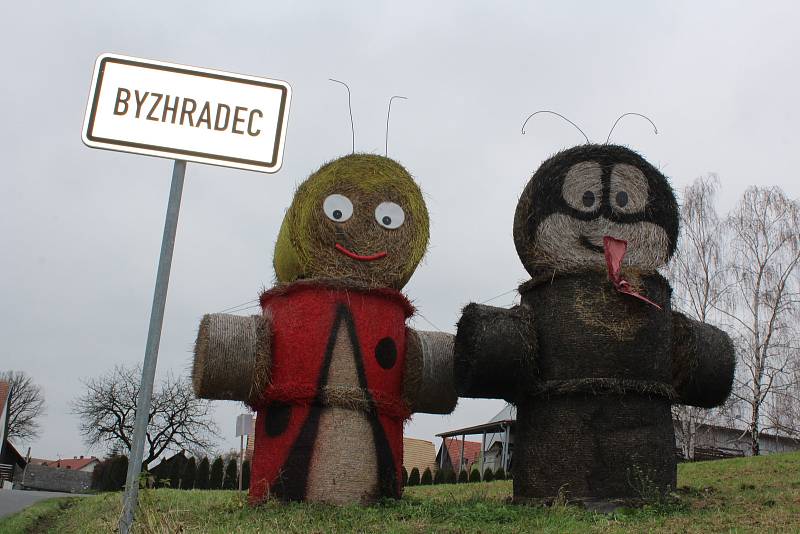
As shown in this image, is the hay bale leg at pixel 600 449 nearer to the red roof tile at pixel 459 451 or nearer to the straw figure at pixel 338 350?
the straw figure at pixel 338 350

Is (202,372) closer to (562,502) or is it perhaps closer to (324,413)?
(324,413)

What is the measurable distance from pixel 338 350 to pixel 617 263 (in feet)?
10.8

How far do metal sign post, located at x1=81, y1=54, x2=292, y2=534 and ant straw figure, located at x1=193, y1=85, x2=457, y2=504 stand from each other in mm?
5615

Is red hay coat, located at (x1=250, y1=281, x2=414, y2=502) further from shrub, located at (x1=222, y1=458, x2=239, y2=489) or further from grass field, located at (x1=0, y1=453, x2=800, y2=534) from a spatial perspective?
shrub, located at (x1=222, y1=458, x2=239, y2=489)

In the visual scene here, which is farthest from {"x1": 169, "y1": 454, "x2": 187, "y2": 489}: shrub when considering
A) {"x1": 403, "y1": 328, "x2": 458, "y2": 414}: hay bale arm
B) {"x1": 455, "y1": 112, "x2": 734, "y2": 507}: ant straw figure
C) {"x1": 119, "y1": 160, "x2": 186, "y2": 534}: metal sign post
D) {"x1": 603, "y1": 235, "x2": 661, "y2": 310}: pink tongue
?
{"x1": 119, "y1": 160, "x2": 186, "y2": 534}: metal sign post

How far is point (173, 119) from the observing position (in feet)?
10.6

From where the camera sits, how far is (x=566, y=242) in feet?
30.1

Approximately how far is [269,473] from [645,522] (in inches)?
159

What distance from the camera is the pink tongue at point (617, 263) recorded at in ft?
28.2

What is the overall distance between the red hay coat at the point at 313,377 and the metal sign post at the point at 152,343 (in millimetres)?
5588

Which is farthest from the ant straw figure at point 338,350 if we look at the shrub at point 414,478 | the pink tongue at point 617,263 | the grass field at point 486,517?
the shrub at point 414,478

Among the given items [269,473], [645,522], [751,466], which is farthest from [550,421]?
[751,466]

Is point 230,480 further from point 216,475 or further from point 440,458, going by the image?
point 440,458

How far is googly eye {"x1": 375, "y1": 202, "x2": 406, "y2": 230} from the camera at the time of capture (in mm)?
9914
